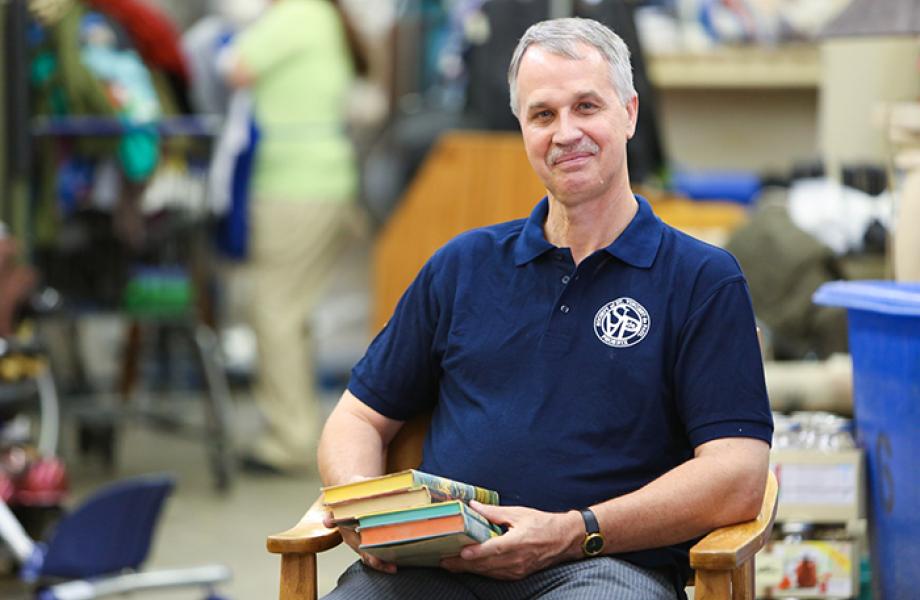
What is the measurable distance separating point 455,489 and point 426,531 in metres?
0.16

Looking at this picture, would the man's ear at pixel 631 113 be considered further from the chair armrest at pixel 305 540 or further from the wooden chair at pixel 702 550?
the chair armrest at pixel 305 540

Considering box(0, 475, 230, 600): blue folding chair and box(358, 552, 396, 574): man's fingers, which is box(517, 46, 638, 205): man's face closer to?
box(358, 552, 396, 574): man's fingers

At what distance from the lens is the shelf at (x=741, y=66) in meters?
8.79

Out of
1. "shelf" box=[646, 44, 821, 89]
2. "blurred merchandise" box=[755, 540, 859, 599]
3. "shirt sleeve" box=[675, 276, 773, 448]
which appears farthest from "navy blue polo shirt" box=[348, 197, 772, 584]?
"shelf" box=[646, 44, 821, 89]

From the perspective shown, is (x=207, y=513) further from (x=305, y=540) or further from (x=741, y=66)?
(x=741, y=66)

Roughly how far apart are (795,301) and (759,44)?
3406mm

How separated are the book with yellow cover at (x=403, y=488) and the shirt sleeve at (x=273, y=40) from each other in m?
4.54

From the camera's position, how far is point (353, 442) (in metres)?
3.20

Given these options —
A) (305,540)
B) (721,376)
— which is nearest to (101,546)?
(305,540)

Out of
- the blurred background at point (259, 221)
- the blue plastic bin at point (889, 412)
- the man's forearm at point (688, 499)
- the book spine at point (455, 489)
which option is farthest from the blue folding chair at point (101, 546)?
the man's forearm at point (688, 499)

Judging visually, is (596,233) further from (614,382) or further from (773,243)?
(773,243)

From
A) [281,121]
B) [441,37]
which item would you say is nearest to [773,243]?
[281,121]

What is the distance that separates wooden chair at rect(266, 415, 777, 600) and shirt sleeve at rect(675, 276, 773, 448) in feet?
0.56

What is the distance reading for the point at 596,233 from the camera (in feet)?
10.2
